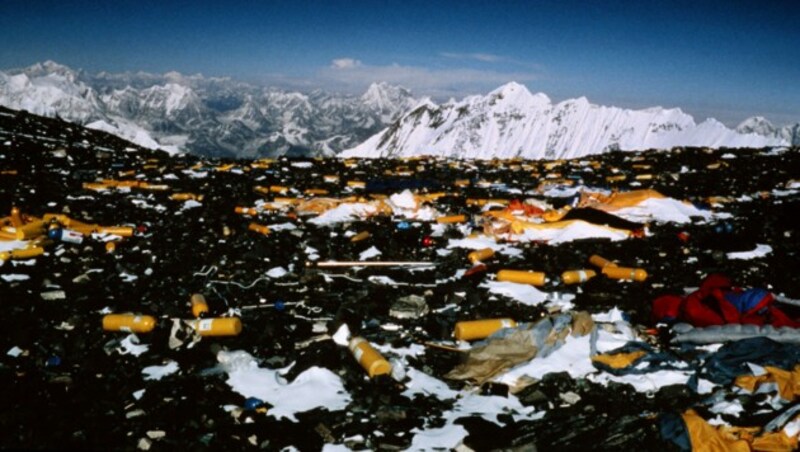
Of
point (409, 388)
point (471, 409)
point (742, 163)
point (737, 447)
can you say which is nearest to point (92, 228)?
point (409, 388)

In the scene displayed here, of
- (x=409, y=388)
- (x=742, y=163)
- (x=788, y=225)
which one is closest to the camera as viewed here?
(x=409, y=388)

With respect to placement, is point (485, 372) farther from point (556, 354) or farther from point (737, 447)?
point (737, 447)

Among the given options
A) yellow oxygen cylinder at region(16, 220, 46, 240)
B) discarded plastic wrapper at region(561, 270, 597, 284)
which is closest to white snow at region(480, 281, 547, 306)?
discarded plastic wrapper at region(561, 270, 597, 284)

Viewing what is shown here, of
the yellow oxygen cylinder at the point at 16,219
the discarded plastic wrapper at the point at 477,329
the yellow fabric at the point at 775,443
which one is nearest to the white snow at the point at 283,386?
the discarded plastic wrapper at the point at 477,329

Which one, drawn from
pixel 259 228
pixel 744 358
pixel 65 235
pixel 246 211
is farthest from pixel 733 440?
pixel 246 211

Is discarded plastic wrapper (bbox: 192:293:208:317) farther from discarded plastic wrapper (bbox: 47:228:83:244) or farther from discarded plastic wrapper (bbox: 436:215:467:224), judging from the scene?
discarded plastic wrapper (bbox: 436:215:467:224)

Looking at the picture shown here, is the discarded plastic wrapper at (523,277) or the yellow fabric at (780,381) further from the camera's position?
the discarded plastic wrapper at (523,277)

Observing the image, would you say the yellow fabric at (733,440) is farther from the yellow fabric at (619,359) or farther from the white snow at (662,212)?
the white snow at (662,212)
